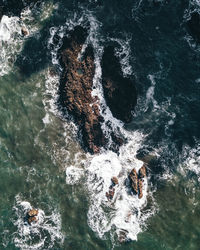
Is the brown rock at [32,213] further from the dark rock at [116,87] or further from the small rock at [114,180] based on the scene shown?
the dark rock at [116,87]

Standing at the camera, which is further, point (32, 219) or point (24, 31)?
point (24, 31)

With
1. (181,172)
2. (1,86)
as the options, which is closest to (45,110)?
(1,86)

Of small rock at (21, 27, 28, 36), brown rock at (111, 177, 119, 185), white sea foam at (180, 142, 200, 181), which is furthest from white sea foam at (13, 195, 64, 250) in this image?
small rock at (21, 27, 28, 36)

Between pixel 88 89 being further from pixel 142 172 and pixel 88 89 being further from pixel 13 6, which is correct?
pixel 13 6

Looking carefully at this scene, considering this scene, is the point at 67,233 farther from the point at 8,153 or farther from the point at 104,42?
the point at 104,42

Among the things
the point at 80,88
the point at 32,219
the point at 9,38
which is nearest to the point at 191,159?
the point at 80,88

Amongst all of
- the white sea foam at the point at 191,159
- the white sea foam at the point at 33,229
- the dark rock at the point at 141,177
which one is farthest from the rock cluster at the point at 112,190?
the white sea foam at the point at 191,159

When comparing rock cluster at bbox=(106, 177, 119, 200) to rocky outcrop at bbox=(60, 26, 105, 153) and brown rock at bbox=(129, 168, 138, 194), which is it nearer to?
brown rock at bbox=(129, 168, 138, 194)
